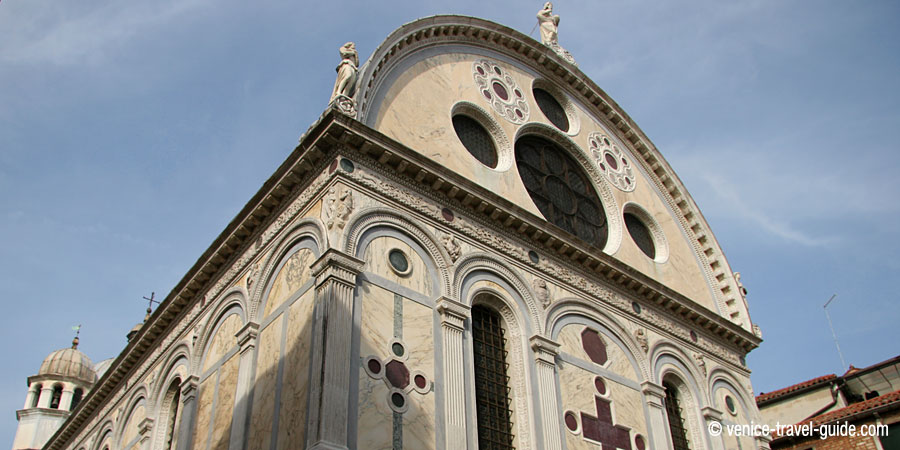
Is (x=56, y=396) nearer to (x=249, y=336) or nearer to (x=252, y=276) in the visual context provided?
(x=252, y=276)

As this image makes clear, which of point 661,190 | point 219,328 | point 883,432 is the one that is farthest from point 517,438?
point 883,432

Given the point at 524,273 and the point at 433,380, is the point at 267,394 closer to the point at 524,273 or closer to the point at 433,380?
the point at 433,380

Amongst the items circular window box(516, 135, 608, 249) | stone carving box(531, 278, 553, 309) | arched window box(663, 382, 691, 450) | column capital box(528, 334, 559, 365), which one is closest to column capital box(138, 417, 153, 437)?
column capital box(528, 334, 559, 365)

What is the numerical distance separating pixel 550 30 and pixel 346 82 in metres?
9.88

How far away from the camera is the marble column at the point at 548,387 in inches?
564

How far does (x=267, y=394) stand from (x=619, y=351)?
7.46 metres

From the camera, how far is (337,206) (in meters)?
13.7

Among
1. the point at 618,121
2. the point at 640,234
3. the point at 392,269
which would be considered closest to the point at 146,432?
the point at 392,269

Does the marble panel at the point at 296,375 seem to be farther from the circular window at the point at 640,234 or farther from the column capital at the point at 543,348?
the circular window at the point at 640,234

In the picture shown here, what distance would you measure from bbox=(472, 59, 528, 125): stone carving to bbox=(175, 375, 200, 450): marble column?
28.4 feet

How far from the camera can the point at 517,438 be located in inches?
555

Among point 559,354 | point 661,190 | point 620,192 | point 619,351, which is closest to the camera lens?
point 559,354

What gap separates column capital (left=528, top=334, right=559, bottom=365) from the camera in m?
15.2

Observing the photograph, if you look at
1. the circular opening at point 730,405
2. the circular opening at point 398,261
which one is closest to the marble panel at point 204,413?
the circular opening at point 398,261
